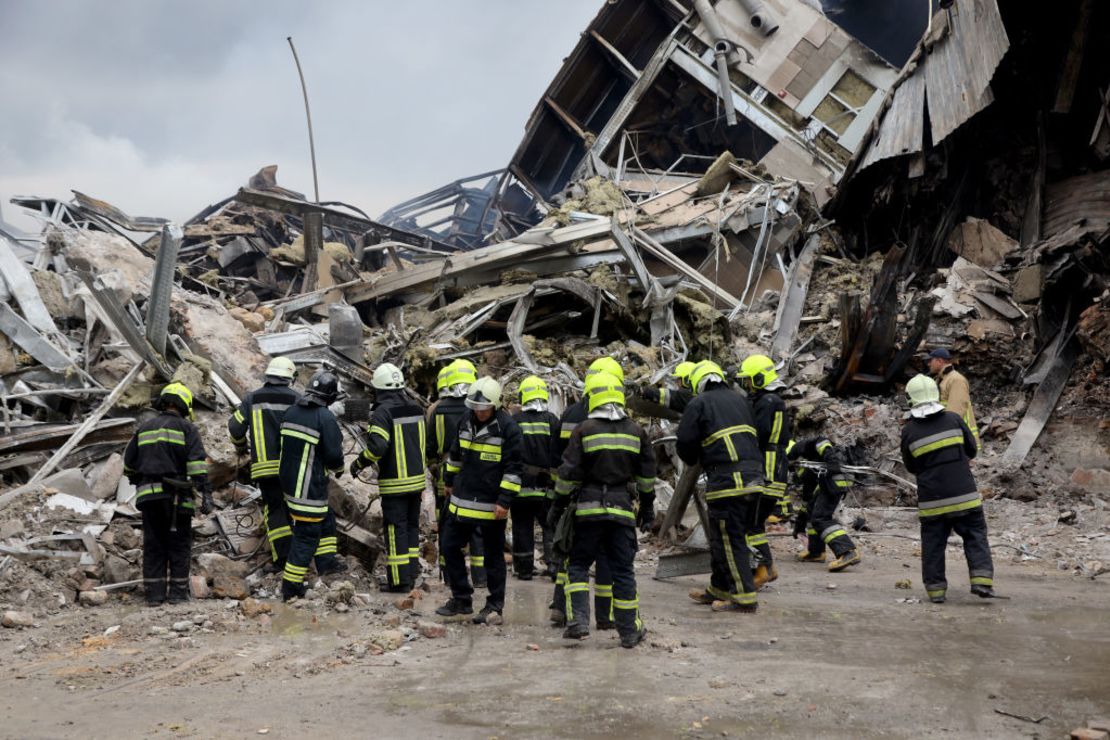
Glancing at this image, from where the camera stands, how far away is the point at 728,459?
20.3 ft

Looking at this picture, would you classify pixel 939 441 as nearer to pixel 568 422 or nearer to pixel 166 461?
pixel 568 422

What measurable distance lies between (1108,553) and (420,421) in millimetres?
5311

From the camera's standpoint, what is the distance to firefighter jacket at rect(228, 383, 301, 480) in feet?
23.3

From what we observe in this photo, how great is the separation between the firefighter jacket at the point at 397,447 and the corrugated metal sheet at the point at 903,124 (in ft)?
24.8


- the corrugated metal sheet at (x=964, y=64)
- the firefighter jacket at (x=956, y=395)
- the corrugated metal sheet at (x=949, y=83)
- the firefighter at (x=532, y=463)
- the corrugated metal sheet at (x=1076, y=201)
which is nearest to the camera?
the firefighter at (x=532, y=463)

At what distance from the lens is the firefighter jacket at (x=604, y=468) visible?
551 cm

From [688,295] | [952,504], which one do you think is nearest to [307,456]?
[952,504]

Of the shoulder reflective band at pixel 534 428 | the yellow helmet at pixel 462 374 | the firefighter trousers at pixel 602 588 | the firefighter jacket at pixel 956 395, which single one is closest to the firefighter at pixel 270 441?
the yellow helmet at pixel 462 374

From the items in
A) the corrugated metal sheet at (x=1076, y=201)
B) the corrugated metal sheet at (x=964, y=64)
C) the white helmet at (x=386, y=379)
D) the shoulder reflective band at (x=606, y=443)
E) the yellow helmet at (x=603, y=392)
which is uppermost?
the corrugated metal sheet at (x=964, y=64)

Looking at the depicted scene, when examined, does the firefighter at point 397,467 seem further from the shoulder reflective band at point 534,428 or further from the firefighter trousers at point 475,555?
the shoulder reflective band at point 534,428

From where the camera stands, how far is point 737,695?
434 centimetres

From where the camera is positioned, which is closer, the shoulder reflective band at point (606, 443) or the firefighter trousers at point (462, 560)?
the shoulder reflective band at point (606, 443)

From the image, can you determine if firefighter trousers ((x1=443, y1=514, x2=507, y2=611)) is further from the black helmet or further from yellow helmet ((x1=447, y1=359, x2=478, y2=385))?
yellow helmet ((x1=447, y1=359, x2=478, y2=385))

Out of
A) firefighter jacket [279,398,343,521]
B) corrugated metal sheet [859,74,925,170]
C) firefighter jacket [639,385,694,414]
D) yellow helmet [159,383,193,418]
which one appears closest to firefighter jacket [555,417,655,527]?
firefighter jacket [639,385,694,414]
